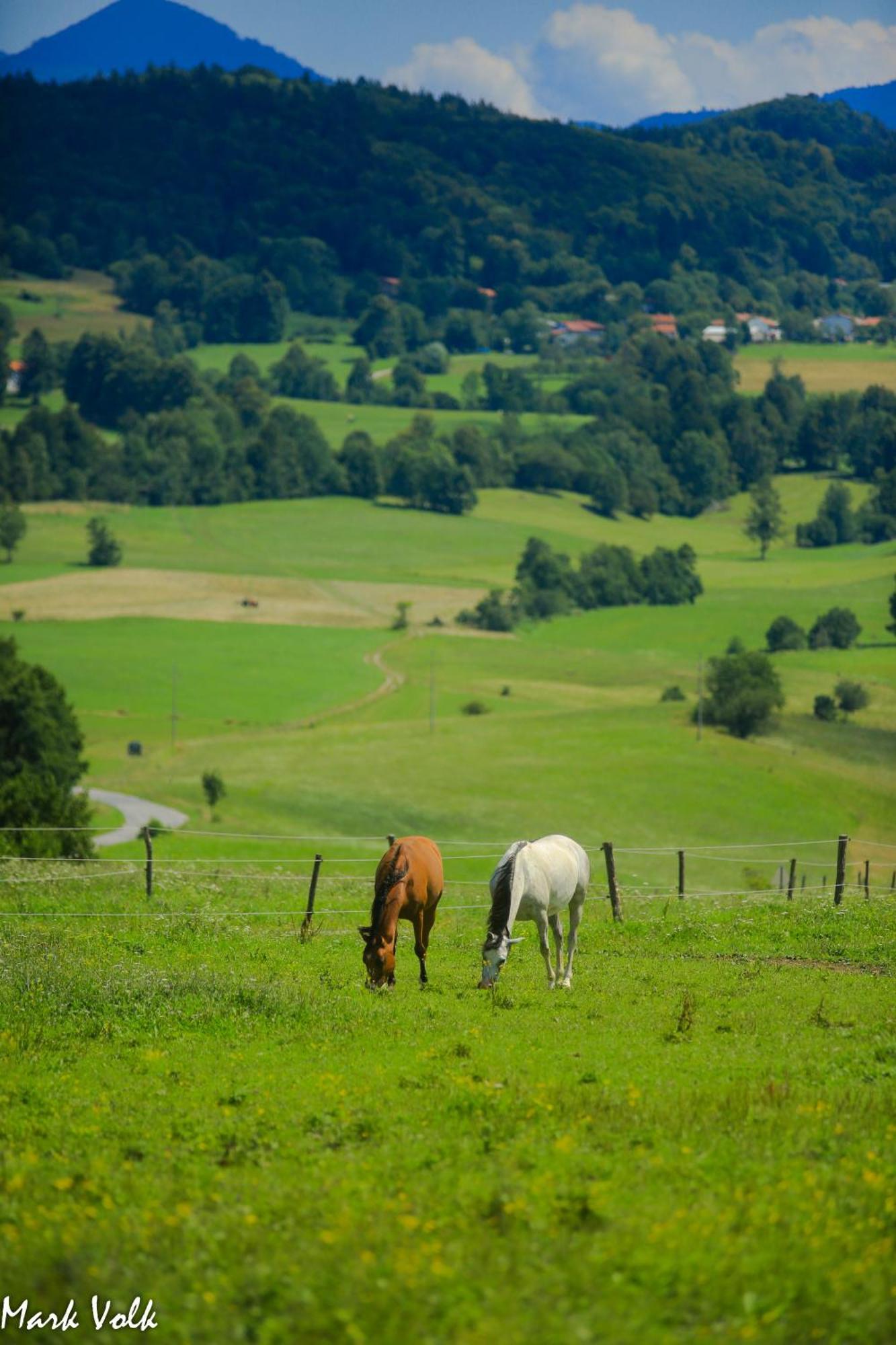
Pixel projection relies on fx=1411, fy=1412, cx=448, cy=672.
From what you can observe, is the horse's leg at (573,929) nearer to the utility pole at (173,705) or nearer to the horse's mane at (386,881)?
the horse's mane at (386,881)

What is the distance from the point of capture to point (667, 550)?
190 m

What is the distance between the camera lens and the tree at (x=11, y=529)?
586ft

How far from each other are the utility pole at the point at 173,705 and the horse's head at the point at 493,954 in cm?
8604

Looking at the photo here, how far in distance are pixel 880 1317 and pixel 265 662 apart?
12709 centimetres

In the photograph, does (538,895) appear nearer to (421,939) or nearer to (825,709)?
(421,939)

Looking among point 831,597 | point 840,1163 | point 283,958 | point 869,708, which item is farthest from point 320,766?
point 831,597

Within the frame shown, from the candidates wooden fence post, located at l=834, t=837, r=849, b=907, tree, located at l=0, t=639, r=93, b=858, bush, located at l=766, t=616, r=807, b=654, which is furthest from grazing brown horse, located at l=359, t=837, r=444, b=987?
bush, located at l=766, t=616, r=807, b=654

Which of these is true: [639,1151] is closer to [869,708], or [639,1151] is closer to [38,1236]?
[38,1236]

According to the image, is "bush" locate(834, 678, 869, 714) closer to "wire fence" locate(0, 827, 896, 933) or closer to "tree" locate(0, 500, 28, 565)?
"wire fence" locate(0, 827, 896, 933)

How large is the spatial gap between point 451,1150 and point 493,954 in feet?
25.3

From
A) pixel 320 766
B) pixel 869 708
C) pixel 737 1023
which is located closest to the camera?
pixel 737 1023

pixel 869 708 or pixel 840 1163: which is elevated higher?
pixel 840 1163

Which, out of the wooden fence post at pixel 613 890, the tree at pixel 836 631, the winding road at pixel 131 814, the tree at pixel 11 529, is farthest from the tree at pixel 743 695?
the tree at pixel 11 529

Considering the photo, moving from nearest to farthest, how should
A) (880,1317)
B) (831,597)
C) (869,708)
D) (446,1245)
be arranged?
(880,1317)
(446,1245)
(869,708)
(831,597)
